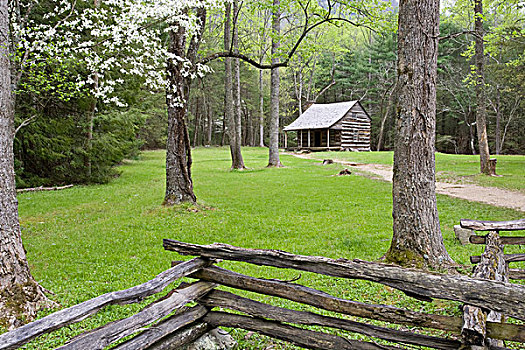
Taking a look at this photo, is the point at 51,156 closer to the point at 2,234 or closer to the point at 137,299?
the point at 2,234

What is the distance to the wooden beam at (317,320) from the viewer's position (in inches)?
108

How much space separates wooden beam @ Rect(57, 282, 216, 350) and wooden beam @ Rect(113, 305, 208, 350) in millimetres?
89

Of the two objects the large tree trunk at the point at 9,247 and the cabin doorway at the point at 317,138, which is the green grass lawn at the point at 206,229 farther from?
the cabin doorway at the point at 317,138

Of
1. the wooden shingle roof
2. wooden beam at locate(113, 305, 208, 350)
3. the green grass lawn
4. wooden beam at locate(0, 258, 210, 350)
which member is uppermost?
the wooden shingle roof

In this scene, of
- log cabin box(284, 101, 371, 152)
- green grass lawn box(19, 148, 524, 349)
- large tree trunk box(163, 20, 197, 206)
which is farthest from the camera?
log cabin box(284, 101, 371, 152)

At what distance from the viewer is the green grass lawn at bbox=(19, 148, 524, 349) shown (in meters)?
5.28

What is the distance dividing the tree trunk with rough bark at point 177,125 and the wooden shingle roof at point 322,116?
2787 centimetres

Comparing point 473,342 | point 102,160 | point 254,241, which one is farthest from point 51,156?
point 473,342

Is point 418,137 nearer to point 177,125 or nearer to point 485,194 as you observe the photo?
point 177,125

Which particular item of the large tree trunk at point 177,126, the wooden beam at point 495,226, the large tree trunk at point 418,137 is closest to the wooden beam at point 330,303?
the large tree trunk at point 418,137

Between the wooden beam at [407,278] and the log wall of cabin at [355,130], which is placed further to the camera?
the log wall of cabin at [355,130]

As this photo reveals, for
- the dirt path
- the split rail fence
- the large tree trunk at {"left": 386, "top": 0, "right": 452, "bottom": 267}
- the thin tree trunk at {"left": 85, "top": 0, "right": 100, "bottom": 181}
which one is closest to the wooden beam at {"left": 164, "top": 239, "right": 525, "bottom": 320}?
the split rail fence

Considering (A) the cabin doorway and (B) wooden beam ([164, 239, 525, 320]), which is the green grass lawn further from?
(A) the cabin doorway

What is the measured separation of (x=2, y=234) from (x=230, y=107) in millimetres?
17705
